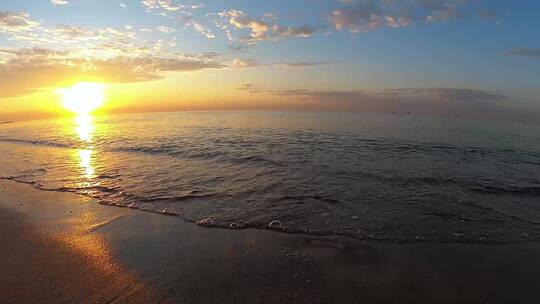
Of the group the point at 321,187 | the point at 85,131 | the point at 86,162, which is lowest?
the point at 321,187

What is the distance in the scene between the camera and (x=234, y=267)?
6020 mm

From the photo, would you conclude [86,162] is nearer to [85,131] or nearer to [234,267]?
[234,267]

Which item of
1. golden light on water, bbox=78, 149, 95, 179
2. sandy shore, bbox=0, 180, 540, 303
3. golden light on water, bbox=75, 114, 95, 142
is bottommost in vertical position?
sandy shore, bbox=0, 180, 540, 303

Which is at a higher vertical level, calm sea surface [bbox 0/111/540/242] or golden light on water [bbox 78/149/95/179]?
golden light on water [bbox 78/149/95/179]

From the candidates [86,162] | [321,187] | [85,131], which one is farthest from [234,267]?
[85,131]

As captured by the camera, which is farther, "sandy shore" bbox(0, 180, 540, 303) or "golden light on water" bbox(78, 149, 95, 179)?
"golden light on water" bbox(78, 149, 95, 179)

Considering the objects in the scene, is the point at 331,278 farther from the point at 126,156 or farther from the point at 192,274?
the point at 126,156

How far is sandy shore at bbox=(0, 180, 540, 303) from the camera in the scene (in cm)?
515

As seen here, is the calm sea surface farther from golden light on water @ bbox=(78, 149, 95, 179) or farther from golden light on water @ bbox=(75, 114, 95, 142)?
golden light on water @ bbox=(75, 114, 95, 142)

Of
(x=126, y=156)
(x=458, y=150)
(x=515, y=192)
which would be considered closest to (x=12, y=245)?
(x=126, y=156)

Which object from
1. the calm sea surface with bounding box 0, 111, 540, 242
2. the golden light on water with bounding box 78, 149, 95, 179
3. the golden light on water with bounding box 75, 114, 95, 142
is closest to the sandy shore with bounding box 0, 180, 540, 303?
the calm sea surface with bounding box 0, 111, 540, 242

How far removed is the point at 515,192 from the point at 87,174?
1787 centimetres

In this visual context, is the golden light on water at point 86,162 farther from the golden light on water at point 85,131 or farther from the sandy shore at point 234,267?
the golden light on water at point 85,131

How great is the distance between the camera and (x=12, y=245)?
7.06 meters
